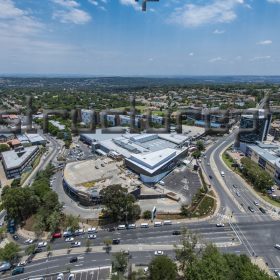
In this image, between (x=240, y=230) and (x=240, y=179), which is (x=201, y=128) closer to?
(x=240, y=179)

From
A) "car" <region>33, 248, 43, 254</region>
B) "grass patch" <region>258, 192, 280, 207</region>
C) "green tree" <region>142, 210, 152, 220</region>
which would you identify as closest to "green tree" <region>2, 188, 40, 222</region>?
"car" <region>33, 248, 43, 254</region>

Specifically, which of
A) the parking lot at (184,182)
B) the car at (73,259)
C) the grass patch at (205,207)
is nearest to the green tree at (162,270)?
the car at (73,259)

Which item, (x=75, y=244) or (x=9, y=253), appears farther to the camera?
(x=75, y=244)

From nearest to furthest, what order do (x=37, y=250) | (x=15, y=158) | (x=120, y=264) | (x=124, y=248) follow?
(x=120, y=264), (x=37, y=250), (x=124, y=248), (x=15, y=158)

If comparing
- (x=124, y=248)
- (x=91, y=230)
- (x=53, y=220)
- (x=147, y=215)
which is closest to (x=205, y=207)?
(x=147, y=215)

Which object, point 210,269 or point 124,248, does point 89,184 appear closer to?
point 124,248

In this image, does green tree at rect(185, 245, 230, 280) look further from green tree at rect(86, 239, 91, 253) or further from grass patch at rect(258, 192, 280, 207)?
grass patch at rect(258, 192, 280, 207)

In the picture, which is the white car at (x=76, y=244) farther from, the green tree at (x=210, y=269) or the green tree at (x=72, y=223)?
the green tree at (x=210, y=269)
